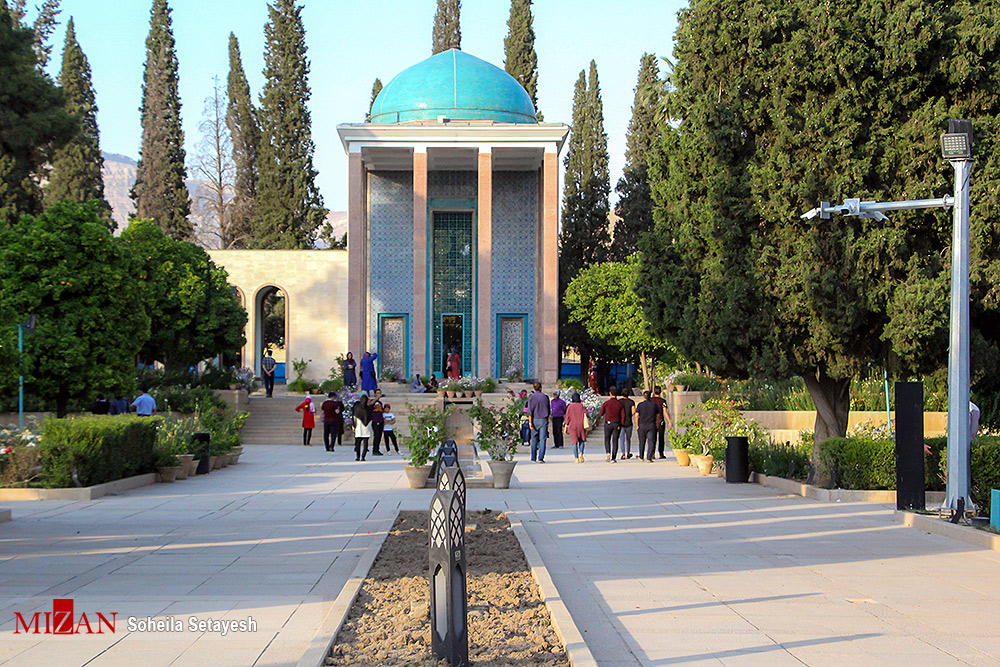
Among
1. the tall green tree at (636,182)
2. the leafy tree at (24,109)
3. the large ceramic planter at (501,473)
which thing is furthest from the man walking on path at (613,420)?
the tall green tree at (636,182)

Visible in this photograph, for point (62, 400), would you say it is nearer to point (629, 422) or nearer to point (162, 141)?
point (629, 422)

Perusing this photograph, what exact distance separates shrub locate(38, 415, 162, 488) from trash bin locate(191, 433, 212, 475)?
2.77m

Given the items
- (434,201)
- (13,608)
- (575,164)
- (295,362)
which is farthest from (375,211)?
(13,608)

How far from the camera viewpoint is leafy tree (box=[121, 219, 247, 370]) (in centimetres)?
3278

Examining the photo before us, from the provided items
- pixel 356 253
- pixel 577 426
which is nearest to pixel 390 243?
pixel 356 253

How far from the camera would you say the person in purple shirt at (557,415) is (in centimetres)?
2484

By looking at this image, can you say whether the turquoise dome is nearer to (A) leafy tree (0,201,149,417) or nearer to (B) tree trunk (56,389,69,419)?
(A) leafy tree (0,201,149,417)

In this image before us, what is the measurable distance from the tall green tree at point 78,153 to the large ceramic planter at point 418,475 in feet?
98.2

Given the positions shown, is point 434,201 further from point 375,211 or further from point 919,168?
point 919,168

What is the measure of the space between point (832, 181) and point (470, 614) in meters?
9.70

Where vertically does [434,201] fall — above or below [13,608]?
above

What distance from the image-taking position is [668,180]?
16.4 metres

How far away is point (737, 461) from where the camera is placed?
16.6 metres

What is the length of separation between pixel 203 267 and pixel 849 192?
83.8ft
